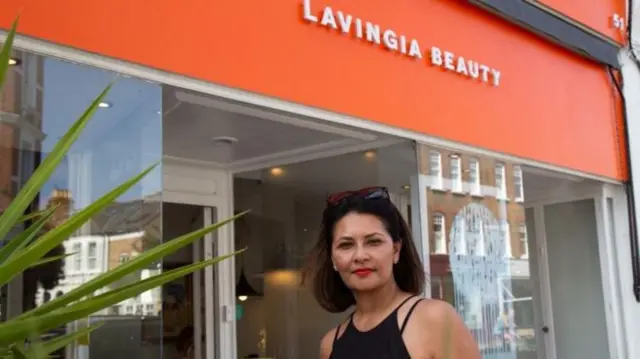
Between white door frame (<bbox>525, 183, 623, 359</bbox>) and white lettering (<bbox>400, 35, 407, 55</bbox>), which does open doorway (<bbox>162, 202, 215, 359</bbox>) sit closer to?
white lettering (<bbox>400, 35, 407, 55</bbox>)

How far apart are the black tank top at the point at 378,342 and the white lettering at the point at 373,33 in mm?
2733

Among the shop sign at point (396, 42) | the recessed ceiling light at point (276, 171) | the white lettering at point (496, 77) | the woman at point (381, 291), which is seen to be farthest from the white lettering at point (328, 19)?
the recessed ceiling light at point (276, 171)

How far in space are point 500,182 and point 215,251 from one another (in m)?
2.37

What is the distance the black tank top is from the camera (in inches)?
73.6

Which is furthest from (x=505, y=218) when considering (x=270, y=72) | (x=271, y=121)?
(x=270, y=72)

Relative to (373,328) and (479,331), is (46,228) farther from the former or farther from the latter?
(479,331)

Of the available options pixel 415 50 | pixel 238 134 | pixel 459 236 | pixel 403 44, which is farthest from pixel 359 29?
pixel 459 236

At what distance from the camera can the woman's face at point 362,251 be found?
6.35 ft

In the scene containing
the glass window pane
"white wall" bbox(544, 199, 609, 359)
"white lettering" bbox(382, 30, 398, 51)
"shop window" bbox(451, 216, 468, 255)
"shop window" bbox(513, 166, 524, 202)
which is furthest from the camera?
"white wall" bbox(544, 199, 609, 359)

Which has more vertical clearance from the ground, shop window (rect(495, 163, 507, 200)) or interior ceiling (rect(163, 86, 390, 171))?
interior ceiling (rect(163, 86, 390, 171))

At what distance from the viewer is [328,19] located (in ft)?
13.7

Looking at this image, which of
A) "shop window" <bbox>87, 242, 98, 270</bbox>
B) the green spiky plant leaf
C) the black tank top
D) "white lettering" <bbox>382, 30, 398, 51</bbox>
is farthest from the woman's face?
"white lettering" <bbox>382, 30, 398, 51</bbox>

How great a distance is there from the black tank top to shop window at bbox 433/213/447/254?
120 inches

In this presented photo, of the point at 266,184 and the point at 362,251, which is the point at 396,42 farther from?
the point at 362,251
